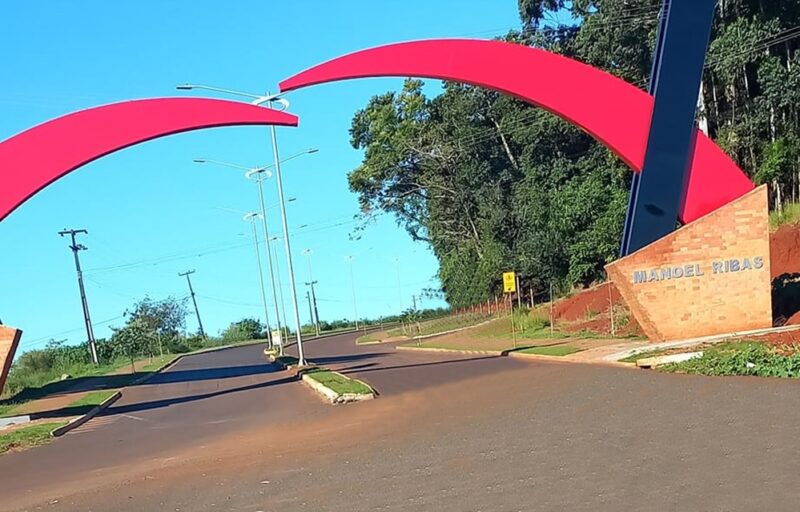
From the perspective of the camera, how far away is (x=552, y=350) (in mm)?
24516

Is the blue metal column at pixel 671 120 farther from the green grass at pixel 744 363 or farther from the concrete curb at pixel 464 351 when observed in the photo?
the concrete curb at pixel 464 351

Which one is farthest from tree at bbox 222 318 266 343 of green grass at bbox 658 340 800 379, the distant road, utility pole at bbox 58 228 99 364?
green grass at bbox 658 340 800 379

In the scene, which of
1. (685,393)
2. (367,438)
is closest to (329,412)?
(367,438)

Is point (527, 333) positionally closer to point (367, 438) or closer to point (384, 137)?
point (367, 438)

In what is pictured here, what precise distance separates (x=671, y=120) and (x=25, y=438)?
16.9 metres

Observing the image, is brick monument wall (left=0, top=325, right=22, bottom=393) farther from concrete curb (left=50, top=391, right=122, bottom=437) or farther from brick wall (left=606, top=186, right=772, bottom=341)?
brick wall (left=606, top=186, right=772, bottom=341)

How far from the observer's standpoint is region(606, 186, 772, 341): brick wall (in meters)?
20.5

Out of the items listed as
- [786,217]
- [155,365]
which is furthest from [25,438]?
[155,365]

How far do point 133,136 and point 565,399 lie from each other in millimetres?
13684

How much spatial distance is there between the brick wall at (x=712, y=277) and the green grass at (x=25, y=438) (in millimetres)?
13422

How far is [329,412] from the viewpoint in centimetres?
1582

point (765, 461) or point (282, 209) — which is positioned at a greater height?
point (282, 209)

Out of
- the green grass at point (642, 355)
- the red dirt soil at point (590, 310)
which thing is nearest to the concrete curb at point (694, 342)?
the green grass at point (642, 355)

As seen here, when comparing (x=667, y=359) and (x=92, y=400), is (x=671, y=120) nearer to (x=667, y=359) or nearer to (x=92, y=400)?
(x=667, y=359)
